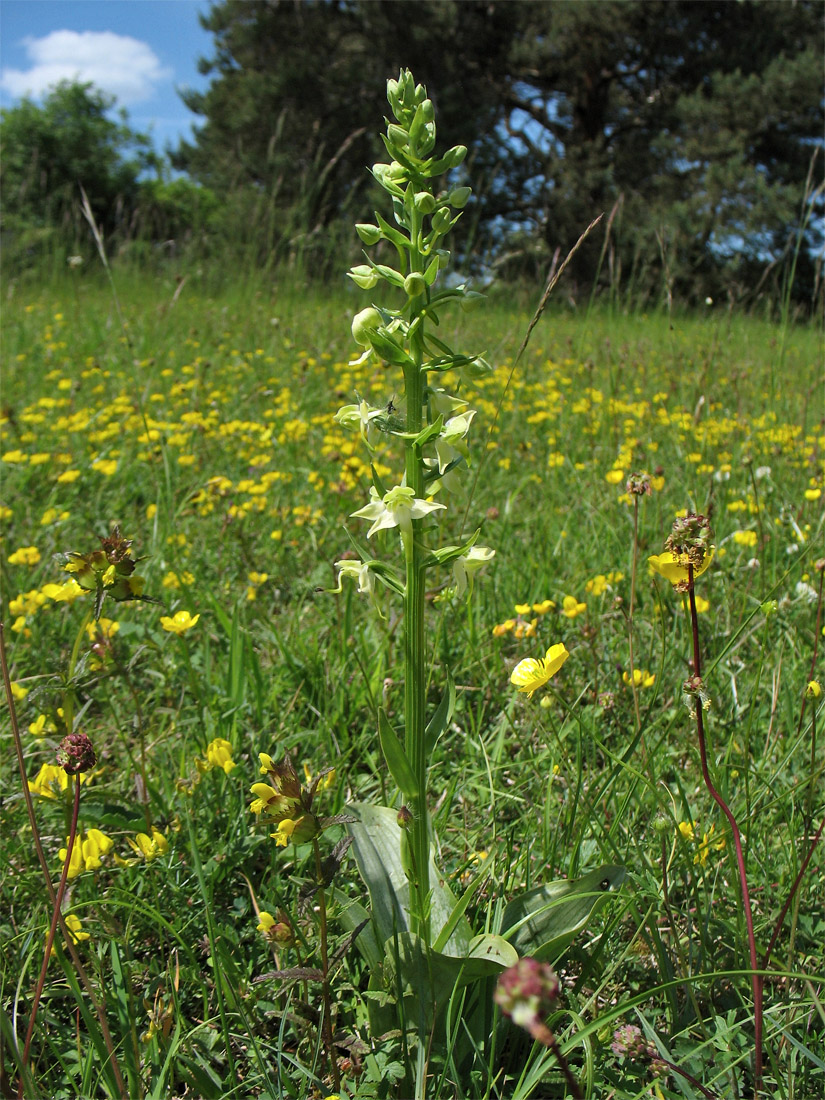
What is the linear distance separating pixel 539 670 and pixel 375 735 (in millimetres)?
701

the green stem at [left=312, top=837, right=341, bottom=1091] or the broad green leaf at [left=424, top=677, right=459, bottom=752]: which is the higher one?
the broad green leaf at [left=424, top=677, right=459, bottom=752]

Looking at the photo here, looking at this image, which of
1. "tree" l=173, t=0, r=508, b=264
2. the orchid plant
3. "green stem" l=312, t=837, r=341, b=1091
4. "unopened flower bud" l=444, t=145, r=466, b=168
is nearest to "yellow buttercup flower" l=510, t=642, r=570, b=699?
the orchid plant

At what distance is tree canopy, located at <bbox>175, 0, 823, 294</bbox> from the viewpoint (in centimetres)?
1838

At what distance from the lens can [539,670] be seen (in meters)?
1.13

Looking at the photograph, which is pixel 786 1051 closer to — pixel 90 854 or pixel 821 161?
pixel 90 854

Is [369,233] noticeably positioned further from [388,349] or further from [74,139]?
[74,139]

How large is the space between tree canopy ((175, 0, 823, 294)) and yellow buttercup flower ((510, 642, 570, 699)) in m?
17.7

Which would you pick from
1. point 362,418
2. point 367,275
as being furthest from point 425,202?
point 362,418

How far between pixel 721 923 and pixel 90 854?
3.33 ft

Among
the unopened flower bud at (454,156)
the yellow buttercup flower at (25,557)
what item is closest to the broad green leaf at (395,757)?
the unopened flower bud at (454,156)

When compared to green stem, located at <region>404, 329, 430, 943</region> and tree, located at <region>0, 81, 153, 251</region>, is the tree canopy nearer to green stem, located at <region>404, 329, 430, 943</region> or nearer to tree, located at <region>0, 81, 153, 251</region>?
tree, located at <region>0, 81, 153, 251</region>

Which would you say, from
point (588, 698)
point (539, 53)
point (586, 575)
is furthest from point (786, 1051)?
point (539, 53)

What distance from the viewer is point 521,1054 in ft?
3.65

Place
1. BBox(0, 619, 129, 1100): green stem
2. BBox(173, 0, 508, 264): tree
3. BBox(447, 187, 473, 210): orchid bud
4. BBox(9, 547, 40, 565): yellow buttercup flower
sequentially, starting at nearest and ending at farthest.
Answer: BBox(0, 619, 129, 1100): green stem → BBox(447, 187, 473, 210): orchid bud → BBox(9, 547, 40, 565): yellow buttercup flower → BBox(173, 0, 508, 264): tree
